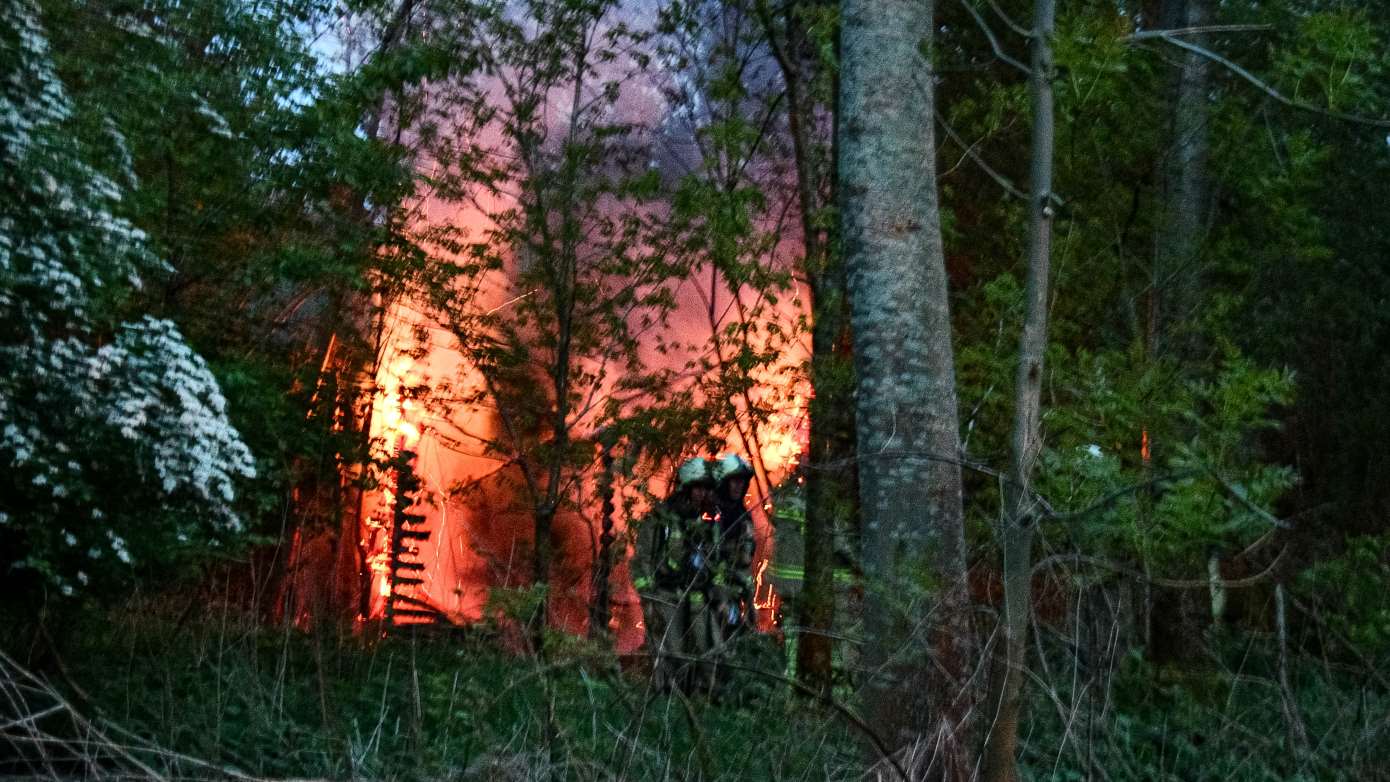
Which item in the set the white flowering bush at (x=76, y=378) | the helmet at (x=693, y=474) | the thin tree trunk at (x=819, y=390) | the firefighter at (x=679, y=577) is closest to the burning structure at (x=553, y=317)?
the thin tree trunk at (x=819, y=390)

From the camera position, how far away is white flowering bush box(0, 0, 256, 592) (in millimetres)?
7504

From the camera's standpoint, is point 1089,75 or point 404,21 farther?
point 404,21

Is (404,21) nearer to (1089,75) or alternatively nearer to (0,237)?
(0,237)

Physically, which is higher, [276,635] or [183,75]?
[183,75]

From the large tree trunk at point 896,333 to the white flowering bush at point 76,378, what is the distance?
355cm

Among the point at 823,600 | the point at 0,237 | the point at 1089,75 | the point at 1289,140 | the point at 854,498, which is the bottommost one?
the point at 823,600

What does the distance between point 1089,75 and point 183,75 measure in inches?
210

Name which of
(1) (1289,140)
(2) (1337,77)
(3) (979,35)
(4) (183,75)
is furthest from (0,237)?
(3) (979,35)

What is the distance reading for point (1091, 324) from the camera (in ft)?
44.4

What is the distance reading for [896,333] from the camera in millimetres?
6949

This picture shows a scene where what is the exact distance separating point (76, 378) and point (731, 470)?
17.1ft

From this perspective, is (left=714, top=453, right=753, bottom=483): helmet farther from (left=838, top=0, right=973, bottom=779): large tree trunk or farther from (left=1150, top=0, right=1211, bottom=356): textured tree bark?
(left=838, top=0, right=973, bottom=779): large tree trunk

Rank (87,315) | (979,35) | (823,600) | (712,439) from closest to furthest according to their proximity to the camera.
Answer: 1. (87,315)
2. (823,600)
3. (712,439)
4. (979,35)

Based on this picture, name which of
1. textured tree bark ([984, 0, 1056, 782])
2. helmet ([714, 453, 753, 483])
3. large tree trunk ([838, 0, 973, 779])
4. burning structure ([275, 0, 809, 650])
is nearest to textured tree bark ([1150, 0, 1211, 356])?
burning structure ([275, 0, 809, 650])
